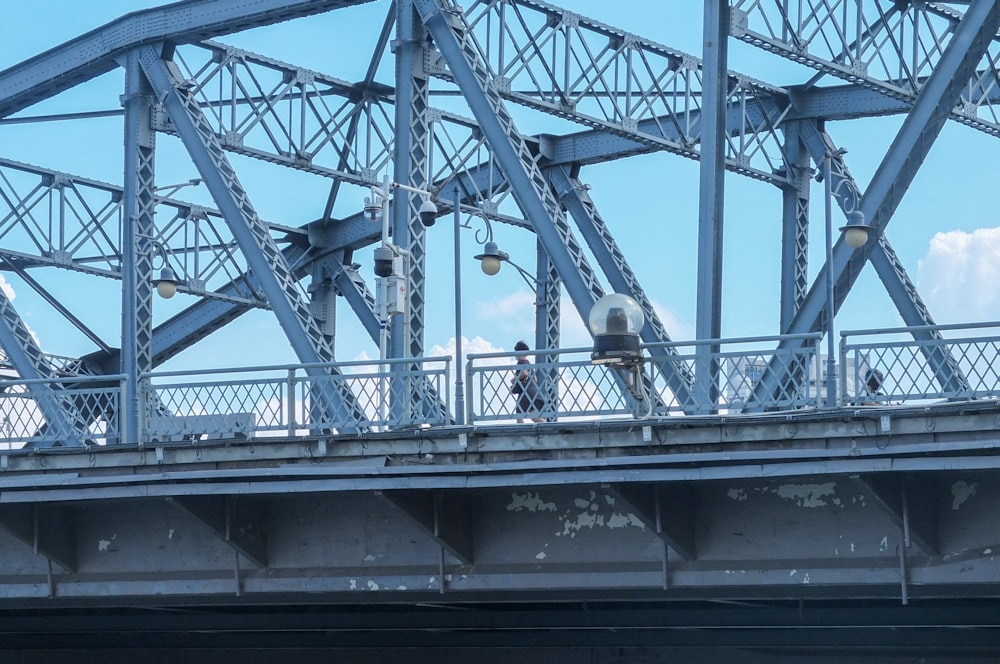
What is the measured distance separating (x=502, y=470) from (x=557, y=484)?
663 millimetres

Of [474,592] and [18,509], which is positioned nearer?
[474,592]

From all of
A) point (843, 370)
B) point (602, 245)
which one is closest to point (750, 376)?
point (843, 370)

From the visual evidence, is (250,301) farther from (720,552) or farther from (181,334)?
(720,552)

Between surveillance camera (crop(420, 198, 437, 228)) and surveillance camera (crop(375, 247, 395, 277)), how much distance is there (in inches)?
43.9

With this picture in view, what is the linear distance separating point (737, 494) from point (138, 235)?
15515 millimetres

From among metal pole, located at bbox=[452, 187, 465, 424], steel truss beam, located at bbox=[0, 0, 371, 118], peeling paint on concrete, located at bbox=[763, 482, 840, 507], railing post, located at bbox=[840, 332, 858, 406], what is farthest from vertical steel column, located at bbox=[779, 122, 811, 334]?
peeling paint on concrete, located at bbox=[763, 482, 840, 507]

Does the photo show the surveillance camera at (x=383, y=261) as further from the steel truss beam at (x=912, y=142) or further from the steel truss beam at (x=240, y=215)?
the steel truss beam at (x=912, y=142)

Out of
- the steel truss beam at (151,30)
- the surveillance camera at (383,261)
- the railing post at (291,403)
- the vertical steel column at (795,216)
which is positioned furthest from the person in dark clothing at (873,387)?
the vertical steel column at (795,216)

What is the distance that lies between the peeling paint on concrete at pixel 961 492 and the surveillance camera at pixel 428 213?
35.1 feet

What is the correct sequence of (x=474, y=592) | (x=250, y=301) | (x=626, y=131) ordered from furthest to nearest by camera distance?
(x=250, y=301) → (x=626, y=131) → (x=474, y=592)

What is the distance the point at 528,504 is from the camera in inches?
748

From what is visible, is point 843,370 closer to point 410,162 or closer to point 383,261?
point 383,261

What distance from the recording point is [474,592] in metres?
Result: 19.6

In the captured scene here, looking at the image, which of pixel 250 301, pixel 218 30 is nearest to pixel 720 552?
pixel 218 30
